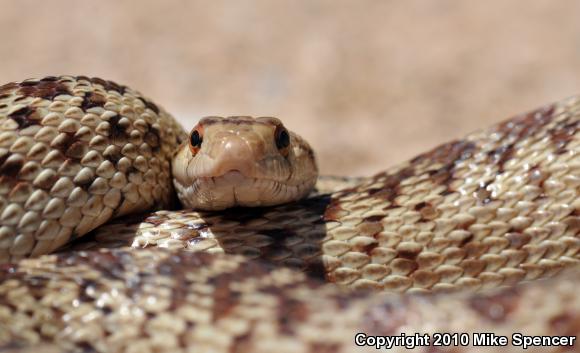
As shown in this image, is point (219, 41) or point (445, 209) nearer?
point (445, 209)

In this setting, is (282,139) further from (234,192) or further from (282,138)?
(234,192)

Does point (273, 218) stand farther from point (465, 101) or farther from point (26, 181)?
point (465, 101)

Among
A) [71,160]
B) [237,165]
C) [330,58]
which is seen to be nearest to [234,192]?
[237,165]

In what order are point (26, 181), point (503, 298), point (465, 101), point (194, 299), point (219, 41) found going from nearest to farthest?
point (503, 298), point (194, 299), point (26, 181), point (465, 101), point (219, 41)

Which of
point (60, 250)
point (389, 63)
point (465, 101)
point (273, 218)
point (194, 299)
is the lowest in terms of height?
point (194, 299)

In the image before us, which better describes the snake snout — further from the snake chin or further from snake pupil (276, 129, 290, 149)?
snake pupil (276, 129, 290, 149)

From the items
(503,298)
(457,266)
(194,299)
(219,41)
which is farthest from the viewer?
(219,41)

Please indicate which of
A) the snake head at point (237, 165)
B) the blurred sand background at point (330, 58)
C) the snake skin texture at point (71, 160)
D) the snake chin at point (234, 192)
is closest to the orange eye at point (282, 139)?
the snake head at point (237, 165)

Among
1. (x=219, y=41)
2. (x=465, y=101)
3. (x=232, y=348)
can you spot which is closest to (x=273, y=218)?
(x=232, y=348)
